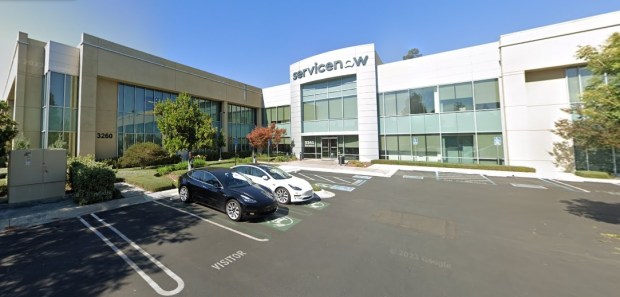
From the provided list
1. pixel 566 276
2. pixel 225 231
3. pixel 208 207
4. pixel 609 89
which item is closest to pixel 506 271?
pixel 566 276

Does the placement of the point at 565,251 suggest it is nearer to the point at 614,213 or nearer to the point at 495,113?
the point at 614,213

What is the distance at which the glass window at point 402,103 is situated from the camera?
2350 centimetres

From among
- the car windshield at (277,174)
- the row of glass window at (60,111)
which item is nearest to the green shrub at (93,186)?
the car windshield at (277,174)

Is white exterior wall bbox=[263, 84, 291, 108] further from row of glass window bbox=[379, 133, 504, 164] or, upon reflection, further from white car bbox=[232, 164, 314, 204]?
white car bbox=[232, 164, 314, 204]

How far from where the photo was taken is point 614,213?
817 centimetres

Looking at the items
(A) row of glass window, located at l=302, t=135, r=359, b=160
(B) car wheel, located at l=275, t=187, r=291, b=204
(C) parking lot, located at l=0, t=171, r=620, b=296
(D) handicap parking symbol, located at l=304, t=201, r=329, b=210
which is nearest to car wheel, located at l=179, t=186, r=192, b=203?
(C) parking lot, located at l=0, t=171, r=620, b=296

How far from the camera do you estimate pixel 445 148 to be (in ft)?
71.8

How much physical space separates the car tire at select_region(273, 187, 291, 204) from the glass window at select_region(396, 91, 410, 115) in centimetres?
1879

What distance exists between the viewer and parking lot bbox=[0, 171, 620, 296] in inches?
156

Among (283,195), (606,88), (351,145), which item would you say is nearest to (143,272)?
(283,195)

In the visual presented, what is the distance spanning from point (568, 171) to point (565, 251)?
18.3 m

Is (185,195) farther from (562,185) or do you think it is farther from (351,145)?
(562,185)

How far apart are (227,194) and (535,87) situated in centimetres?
2499

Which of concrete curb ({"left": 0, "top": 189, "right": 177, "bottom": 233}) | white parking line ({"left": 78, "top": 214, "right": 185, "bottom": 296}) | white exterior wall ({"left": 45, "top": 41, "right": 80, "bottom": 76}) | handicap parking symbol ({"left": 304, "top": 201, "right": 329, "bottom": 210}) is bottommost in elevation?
white parking line ({"left": 78, "top": 214, "right": 185, "bottom": 296})
